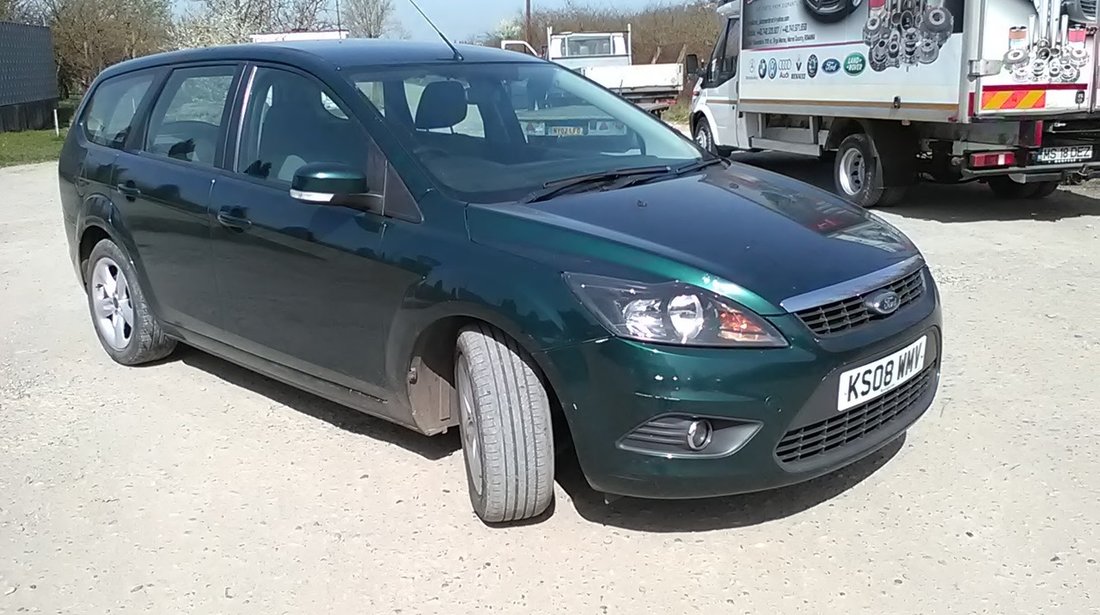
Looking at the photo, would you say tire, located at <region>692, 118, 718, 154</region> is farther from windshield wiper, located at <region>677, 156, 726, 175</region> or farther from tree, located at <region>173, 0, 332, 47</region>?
tree, located at <region>173, 0, 332, 47</region>

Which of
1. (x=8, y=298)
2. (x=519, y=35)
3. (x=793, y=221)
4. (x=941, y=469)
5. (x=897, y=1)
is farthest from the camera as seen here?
(x=519, y=35)

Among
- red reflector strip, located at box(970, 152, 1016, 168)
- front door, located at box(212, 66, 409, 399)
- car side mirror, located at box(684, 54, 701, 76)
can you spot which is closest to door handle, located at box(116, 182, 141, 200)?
front door, located at box(212, 66, 409, 399)

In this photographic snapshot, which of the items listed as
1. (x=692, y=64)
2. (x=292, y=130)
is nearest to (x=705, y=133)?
(x=692, y=64)

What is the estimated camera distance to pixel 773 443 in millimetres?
3084

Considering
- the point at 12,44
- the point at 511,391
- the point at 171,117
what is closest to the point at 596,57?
the point at 12,44

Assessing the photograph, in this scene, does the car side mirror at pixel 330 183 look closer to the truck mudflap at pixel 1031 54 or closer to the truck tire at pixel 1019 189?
the truck mudflap at pixel 1031 54

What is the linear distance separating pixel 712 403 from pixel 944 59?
6978 millimetres

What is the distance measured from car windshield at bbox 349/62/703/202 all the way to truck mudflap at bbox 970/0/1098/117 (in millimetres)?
5007

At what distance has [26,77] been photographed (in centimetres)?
2898

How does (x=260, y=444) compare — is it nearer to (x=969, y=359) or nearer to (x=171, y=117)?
(x=171, y=117)

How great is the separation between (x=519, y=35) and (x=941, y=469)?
150ft

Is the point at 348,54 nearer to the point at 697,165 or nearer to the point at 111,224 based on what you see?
the point at 697,165

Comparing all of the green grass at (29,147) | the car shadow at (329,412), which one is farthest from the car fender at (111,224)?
the green grass at (29,147)

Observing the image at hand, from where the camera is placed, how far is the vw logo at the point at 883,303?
326 cm
